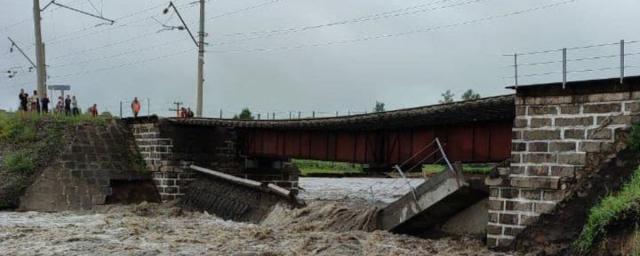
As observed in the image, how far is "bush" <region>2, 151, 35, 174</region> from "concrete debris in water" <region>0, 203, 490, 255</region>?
120 inches

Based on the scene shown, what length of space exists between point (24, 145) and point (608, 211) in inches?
901

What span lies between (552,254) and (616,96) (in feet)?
10.0

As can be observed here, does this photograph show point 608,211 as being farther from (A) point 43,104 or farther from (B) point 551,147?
(A) point 43,104

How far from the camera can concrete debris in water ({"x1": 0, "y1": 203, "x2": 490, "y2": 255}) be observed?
15.4m

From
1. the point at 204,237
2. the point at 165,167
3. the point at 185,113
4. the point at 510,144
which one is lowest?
the point at 204,237

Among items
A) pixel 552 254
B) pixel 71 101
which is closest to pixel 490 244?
pixel 552 254

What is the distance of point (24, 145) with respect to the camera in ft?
91.7

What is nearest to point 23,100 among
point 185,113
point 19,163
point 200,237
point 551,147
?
point 185,113

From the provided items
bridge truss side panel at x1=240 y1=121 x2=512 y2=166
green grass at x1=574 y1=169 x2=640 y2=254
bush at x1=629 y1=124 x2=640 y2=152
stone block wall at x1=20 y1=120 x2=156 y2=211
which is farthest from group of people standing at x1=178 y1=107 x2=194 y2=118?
green grass at x1=574 y1=169 x2=640 y2=254

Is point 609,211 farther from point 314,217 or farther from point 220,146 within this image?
point 220,146

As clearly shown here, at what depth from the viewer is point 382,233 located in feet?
55.3

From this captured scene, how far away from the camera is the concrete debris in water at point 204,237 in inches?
607

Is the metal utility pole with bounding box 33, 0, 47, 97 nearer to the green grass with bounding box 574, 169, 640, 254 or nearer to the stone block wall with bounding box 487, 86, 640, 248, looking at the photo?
the stone block wall with bounding box 487, 86, 640, 248

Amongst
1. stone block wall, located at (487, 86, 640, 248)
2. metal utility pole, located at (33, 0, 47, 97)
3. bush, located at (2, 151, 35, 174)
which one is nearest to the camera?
stone block wall, located at (487, 86, 640, 248)
